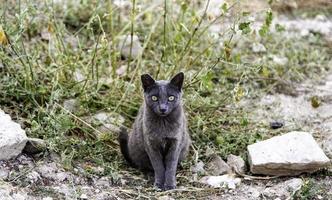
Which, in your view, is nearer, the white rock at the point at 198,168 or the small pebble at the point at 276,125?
the white rock at the point at 198,168

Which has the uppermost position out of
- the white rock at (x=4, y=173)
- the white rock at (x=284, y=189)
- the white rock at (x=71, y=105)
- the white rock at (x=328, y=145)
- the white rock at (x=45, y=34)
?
the white rock at (x=45, y=34)

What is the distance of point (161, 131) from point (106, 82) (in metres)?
1.10

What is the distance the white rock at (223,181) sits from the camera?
4.41 meters

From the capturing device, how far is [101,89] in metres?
5.37

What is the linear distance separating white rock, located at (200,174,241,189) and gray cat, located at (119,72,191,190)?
246 mm

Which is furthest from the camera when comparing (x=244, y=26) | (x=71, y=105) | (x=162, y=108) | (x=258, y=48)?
(x=258, y=48)

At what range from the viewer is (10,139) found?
13.8 feet

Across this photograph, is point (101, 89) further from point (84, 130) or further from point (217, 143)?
point (217, 143)

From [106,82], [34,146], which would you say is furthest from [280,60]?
[34,146]

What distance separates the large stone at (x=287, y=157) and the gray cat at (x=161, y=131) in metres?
0.56

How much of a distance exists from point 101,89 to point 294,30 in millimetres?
2761

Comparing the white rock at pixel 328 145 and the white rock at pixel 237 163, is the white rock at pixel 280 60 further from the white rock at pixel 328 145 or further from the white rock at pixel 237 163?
the white rock at pixel 237 163

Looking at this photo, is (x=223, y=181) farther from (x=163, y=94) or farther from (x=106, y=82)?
(x=106, y=82)

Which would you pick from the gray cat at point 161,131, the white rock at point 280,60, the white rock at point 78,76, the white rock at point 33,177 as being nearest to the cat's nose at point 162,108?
the gray cat at point 161,131
